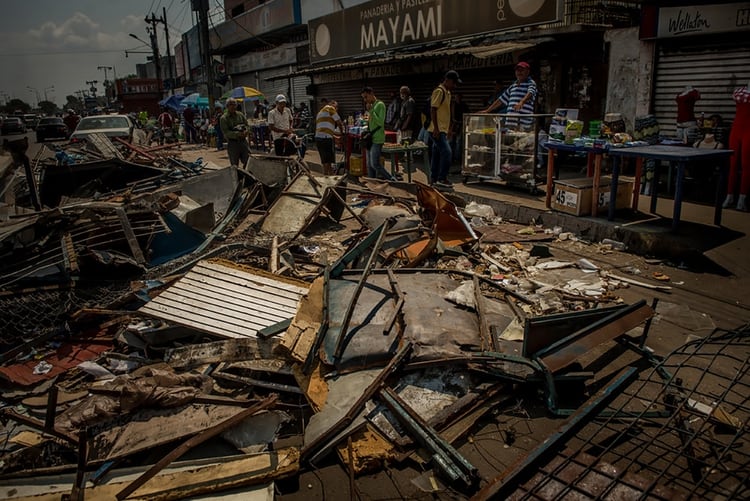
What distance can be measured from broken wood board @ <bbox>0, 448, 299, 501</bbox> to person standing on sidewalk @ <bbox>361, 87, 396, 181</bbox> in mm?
7739

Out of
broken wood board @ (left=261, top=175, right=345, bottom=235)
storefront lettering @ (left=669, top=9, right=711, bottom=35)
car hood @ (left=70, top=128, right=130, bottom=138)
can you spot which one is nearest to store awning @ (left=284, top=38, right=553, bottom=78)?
storefront lettering @ (left=669, top=9, right=711, bottom=35)

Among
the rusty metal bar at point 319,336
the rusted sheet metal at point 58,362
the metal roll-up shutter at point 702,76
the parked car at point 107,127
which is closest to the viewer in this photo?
the rusty metal bar at point 319,336

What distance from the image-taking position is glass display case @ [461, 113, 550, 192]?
8672 millimetres

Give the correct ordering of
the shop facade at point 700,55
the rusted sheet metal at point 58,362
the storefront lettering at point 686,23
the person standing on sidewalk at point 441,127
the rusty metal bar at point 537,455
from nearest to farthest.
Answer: the rusty metal bar at point 537,455 < the rusted sheet metal at point 58,362 < the shop facade at point 700,55 < the storefront lettering at point 686,23 < the person standing on sidewalk at point 441,127

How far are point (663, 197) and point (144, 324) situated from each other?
8066 mm

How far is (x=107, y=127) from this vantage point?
59.2 ft

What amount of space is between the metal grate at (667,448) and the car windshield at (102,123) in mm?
19381

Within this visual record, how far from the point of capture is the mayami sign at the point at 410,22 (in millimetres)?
11352

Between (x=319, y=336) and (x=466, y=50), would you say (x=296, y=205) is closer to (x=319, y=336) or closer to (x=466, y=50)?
(x=319, y=336)

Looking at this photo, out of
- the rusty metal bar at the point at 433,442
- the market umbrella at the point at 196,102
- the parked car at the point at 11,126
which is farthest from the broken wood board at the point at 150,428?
the parked car at the point at 11,126

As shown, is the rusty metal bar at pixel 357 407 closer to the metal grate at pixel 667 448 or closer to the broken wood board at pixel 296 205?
the metal grate at pixel 667 448

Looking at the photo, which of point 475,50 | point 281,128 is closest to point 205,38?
point 281,128

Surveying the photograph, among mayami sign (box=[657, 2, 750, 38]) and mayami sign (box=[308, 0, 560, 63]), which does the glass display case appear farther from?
mayami sign (box=[308, 0, 560, 63])

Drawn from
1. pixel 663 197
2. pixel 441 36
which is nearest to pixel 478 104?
pixel 441 36
